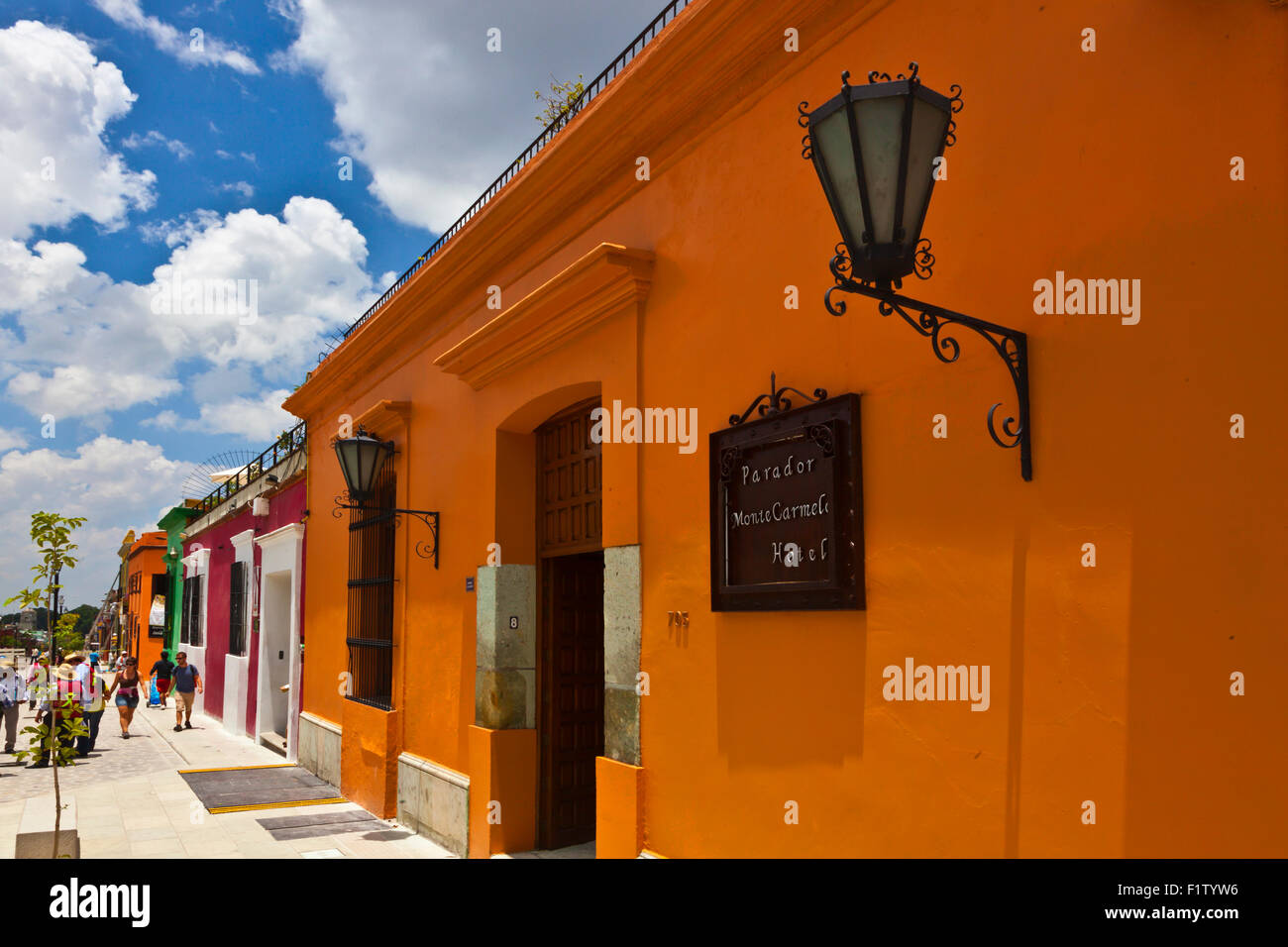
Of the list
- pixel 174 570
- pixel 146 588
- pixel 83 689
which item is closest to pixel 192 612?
pixel 174 570

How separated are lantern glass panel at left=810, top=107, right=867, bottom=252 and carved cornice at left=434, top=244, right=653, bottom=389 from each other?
227cm

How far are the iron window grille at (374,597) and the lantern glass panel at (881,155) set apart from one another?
658 cm

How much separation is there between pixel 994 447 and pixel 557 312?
3.31m

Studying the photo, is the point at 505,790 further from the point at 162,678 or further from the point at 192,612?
the point at 192,612

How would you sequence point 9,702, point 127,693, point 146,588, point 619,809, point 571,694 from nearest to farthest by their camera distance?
point 619,809
point 571,694
point 9,702
point 127,693
point 146,588

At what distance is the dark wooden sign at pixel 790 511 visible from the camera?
358cm

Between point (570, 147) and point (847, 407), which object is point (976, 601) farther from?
point (570, 147)

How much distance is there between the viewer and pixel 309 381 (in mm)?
11516

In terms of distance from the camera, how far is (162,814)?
342 inches

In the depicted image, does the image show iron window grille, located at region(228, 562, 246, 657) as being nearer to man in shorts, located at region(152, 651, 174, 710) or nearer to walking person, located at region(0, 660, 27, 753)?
man in shorts, located at region(152, 651, 174, 710)

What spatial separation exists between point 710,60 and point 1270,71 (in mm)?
2682

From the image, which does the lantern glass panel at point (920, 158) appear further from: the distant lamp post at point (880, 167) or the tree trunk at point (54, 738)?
the tree trunk at point (54, 738)

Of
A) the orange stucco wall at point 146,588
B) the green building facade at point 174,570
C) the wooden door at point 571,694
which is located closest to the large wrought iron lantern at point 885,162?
the wooden door at point 571,694
